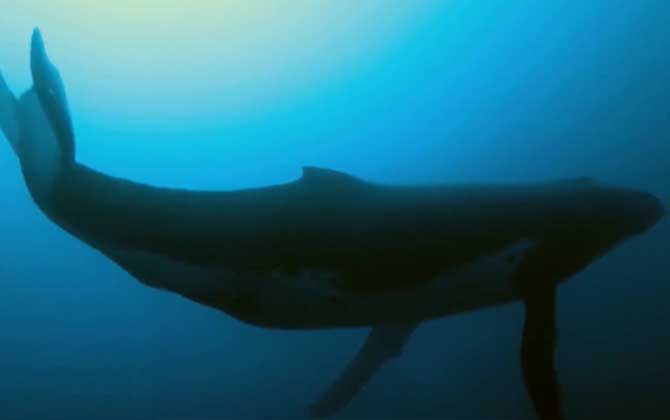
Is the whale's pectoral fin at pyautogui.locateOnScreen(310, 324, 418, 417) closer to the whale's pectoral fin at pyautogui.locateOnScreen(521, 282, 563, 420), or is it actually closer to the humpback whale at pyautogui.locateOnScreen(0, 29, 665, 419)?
the humpback whale at pyautogui.locateOnScreen(0, 29, 665, 419)

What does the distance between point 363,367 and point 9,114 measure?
10.1ft

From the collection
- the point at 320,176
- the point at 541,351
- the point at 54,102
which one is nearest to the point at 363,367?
the point at 541,351

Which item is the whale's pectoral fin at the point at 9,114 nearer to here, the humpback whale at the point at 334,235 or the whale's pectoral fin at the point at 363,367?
the humpback whale at the point at 334,235

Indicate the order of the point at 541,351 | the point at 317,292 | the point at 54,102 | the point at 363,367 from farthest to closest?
the point at 363,367, the point at 541,351, the point at 317,292, the point at 54,102

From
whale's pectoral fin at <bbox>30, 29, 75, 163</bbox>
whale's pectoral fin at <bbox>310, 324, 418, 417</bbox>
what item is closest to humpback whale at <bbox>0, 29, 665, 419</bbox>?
whale's pectoral fin at <bbox>30, 29, 75, 163</bbox>

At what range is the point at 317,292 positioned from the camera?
145 inches

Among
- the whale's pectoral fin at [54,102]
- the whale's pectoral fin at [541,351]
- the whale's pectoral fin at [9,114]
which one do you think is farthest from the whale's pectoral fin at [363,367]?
the whale's pectoral fin at [9,114]

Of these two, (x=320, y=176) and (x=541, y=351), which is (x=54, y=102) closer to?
(x=320, y=176)

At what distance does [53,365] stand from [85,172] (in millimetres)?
8547

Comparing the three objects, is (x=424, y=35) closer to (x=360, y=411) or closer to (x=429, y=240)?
(x=429, y=240)

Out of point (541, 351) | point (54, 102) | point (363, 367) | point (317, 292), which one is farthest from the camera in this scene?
point (363, 367)

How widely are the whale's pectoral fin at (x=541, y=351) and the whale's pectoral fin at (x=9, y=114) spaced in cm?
327

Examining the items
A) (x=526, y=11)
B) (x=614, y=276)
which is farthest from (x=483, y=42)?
(x=614, y=276)

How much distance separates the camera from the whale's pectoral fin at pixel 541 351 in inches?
154
